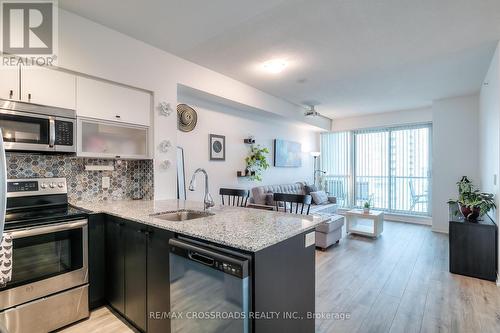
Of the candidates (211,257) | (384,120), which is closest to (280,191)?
(384,120)

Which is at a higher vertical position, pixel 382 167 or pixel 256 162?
pixel 256 162

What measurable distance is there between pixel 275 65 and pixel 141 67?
1742mm

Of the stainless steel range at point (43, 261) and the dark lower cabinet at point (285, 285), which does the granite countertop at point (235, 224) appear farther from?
the stainless steel range at point (43, 261)

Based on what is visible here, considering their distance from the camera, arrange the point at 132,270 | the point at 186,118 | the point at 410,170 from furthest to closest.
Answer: the point at 410,170
the point at 186,118
the point at 132,270

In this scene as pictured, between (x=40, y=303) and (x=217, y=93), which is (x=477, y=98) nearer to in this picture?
(x=217, y=93)

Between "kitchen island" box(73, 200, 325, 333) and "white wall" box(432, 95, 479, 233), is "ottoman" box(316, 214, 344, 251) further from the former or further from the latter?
"white wall" box(432, 95, 479, 233)

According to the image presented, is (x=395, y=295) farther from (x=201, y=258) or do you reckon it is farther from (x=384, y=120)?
(x=384, y=120)

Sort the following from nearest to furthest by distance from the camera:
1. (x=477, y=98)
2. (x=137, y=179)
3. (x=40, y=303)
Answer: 1. (x=40, y=303)
2. (x=137, y=179)
3. (x=477, y=98)

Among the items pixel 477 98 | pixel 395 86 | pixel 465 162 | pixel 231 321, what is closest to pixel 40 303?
pixel 231 321

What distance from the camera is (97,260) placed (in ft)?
7.49

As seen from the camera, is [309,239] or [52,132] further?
[52,132]

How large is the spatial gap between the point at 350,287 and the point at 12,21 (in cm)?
409

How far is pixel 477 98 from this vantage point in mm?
4824

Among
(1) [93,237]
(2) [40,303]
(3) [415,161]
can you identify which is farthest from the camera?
(3) [415,161]
